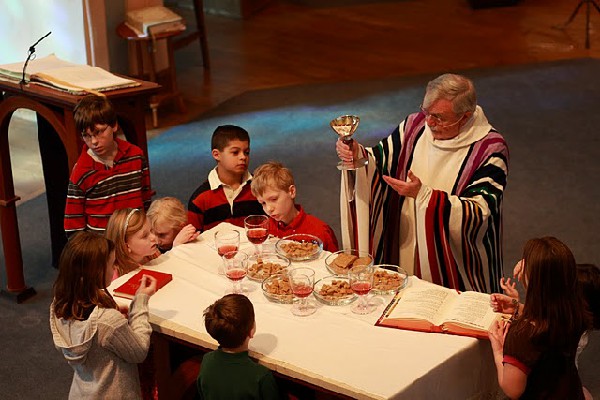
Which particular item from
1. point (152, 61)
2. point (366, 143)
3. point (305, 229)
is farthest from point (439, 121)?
point (152, 61)

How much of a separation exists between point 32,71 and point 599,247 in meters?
3.44

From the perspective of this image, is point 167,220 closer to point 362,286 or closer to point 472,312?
point 362,286

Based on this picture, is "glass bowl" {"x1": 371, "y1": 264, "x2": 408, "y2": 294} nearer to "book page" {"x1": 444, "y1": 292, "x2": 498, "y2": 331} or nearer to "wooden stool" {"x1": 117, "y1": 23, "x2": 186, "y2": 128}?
"book page" {"x1": 444, "y1": 292, "x2": 498, "y2": 331}

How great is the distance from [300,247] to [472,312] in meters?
0.87

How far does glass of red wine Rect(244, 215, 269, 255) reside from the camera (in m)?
4.25

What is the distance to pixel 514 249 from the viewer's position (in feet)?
20.5

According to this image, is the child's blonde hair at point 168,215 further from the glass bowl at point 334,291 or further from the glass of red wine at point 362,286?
the glass of red wine at point 362,286

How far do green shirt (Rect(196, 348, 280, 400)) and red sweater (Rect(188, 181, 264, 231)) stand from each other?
143 centimetres

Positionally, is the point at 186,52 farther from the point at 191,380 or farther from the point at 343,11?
the point at 191,380

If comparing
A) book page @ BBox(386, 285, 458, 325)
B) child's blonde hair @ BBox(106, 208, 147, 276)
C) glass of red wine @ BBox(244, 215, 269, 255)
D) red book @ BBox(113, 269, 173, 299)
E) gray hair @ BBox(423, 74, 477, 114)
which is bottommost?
red book @ BBox(113, 269, 173, 299)

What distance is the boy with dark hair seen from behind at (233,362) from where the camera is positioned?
133 inches

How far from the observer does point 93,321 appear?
3520 millimetres

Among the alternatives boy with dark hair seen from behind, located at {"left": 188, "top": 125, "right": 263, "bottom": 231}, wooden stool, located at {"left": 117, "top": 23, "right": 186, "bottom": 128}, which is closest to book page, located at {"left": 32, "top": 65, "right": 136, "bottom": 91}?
boy with dark hair seen from behind, located at {"left": 188, "top": 125, "right": 263, "bottom": 231}

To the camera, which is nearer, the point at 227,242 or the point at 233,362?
the point at 233,362
